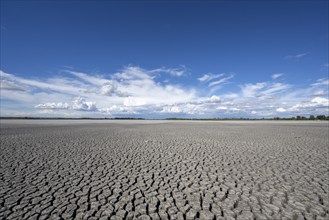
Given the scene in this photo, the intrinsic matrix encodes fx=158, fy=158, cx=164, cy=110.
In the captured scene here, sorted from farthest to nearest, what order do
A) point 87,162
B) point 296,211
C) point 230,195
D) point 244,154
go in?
point 244,154 < point 87,162 < point 230,195 < point 296,211

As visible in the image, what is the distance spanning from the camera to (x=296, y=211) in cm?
290

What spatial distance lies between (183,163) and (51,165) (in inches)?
177

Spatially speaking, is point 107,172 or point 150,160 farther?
point 150,160

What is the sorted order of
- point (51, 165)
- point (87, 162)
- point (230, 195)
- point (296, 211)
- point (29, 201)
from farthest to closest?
point (87, 162)
point (51, 165)
point (230, 195)
point (29, 201)
point (296, 211)

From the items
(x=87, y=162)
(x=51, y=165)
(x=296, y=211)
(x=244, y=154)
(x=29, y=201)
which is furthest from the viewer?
(x=244, y=154)

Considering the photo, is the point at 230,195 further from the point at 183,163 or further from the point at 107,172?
the point at 107,172

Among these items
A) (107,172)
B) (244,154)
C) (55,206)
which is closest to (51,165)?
(107,172)

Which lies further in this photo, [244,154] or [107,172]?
[244,154]

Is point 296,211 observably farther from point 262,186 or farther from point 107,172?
point 107,172

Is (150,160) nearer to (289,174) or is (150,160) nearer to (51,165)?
(51,165)

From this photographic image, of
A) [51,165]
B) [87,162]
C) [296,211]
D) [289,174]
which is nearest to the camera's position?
[296,211]

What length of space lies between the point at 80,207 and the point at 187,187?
231cm

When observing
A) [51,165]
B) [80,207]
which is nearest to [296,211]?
[80,207]

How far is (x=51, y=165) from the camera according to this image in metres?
5.30
